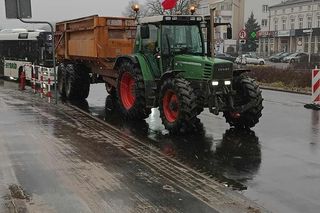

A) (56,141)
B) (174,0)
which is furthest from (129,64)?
(56,141)

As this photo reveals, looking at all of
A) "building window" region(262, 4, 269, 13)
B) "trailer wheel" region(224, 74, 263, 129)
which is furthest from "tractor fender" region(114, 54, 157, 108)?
"building window" region(262, 4, 269, 13)

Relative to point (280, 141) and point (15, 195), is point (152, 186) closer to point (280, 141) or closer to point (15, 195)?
point (15, 195)

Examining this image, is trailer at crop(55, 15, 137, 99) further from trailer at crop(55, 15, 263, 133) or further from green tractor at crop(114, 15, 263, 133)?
green tractor at crop(114, 15, 263, 133)

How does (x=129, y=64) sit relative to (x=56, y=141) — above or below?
above

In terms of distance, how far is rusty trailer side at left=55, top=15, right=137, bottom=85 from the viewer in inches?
568

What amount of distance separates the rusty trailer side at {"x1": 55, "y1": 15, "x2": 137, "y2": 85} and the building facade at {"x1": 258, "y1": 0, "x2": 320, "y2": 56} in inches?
2753

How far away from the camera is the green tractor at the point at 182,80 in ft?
33.7

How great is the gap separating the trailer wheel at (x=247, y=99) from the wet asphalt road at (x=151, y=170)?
0.33 metres

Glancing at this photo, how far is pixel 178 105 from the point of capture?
33.4 ft

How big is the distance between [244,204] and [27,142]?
5123 mm

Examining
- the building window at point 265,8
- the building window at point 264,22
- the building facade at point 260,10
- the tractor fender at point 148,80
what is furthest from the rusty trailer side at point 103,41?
the building window at point 265,8

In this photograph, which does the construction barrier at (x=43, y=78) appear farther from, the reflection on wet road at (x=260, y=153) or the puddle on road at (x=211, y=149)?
the puddle on road at (x=211, y=149)

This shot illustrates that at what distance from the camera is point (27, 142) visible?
9.55 m

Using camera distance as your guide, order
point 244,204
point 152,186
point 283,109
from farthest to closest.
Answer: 1. point 283,109
2. point 152,186
3. point 244,204
